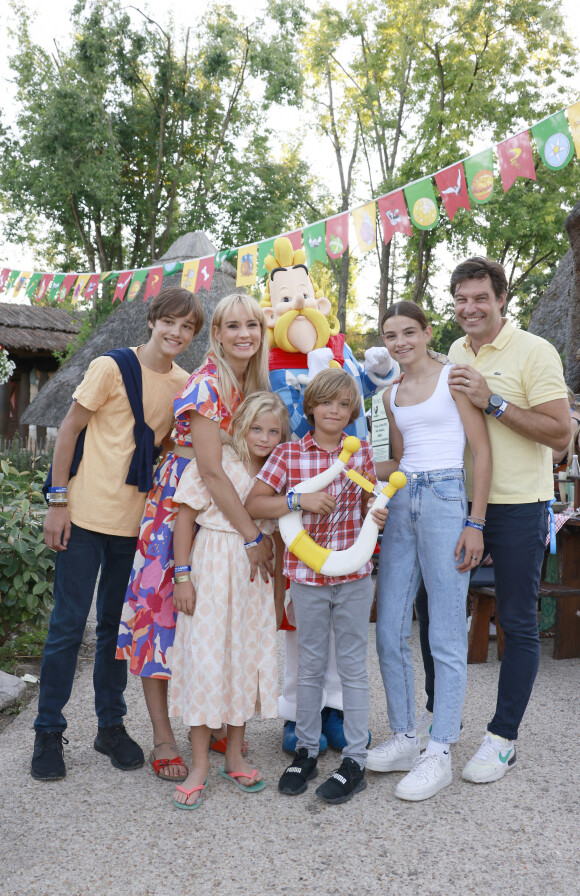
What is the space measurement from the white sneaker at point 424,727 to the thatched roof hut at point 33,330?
48.9 feet

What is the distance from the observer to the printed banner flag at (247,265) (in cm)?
657

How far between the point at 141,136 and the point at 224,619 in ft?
51.3

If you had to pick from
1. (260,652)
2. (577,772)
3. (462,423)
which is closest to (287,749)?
(260,652)

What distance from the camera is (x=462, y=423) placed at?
2.57 meters

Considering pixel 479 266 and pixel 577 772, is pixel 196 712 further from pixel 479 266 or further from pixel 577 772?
pixel 479 266

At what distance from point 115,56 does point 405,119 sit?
762 centimetres

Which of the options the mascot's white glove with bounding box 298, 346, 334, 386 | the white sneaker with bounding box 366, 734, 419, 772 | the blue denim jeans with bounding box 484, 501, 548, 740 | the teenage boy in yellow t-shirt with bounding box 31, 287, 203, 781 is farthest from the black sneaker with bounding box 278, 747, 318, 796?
the mascot's white glove with bounding box 298, 346, 334, 386

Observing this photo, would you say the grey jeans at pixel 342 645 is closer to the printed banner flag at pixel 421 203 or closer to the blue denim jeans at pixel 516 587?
the blue denim jeans at pixel 516 587

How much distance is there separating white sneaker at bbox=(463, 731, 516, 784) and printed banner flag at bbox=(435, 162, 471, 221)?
13.8 ft

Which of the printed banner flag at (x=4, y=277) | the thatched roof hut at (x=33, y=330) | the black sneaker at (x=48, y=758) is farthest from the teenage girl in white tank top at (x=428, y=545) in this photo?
the thatched roof hut at (x=33, y=330)

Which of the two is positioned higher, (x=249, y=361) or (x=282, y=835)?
(x=249, y=361)

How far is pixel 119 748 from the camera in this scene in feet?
9.09

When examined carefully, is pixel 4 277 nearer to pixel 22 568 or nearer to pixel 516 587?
pixel 22 568

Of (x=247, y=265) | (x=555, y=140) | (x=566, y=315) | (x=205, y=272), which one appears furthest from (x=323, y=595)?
(x=566, y=315)
